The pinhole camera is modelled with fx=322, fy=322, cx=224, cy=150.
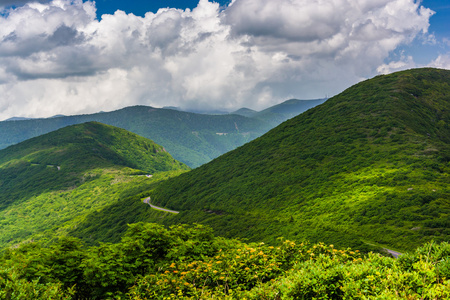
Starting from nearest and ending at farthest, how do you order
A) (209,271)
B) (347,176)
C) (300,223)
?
(209,271), (300,223), (347,176)

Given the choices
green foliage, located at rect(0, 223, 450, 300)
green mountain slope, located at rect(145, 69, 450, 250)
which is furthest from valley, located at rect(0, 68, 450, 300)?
green mountain slope, located at rect(145, 69, 450, 250)

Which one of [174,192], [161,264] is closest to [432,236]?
[161,264]

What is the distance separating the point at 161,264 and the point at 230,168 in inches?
5741

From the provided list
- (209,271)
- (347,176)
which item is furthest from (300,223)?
(209,271)

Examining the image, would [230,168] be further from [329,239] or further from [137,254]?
[137,254]

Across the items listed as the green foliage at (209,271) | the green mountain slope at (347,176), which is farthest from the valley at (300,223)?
the green mountain slope at (347,176)

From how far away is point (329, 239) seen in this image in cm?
6831

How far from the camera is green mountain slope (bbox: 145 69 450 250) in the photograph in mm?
70875

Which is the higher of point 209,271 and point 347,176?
point 209,271

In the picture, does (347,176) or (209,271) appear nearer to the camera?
(209,271)

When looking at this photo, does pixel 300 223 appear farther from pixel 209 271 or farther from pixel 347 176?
pixel 209 271

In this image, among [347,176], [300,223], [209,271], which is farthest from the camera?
[347,176]

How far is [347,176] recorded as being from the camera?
106 metres

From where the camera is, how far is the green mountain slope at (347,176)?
70.9 m
